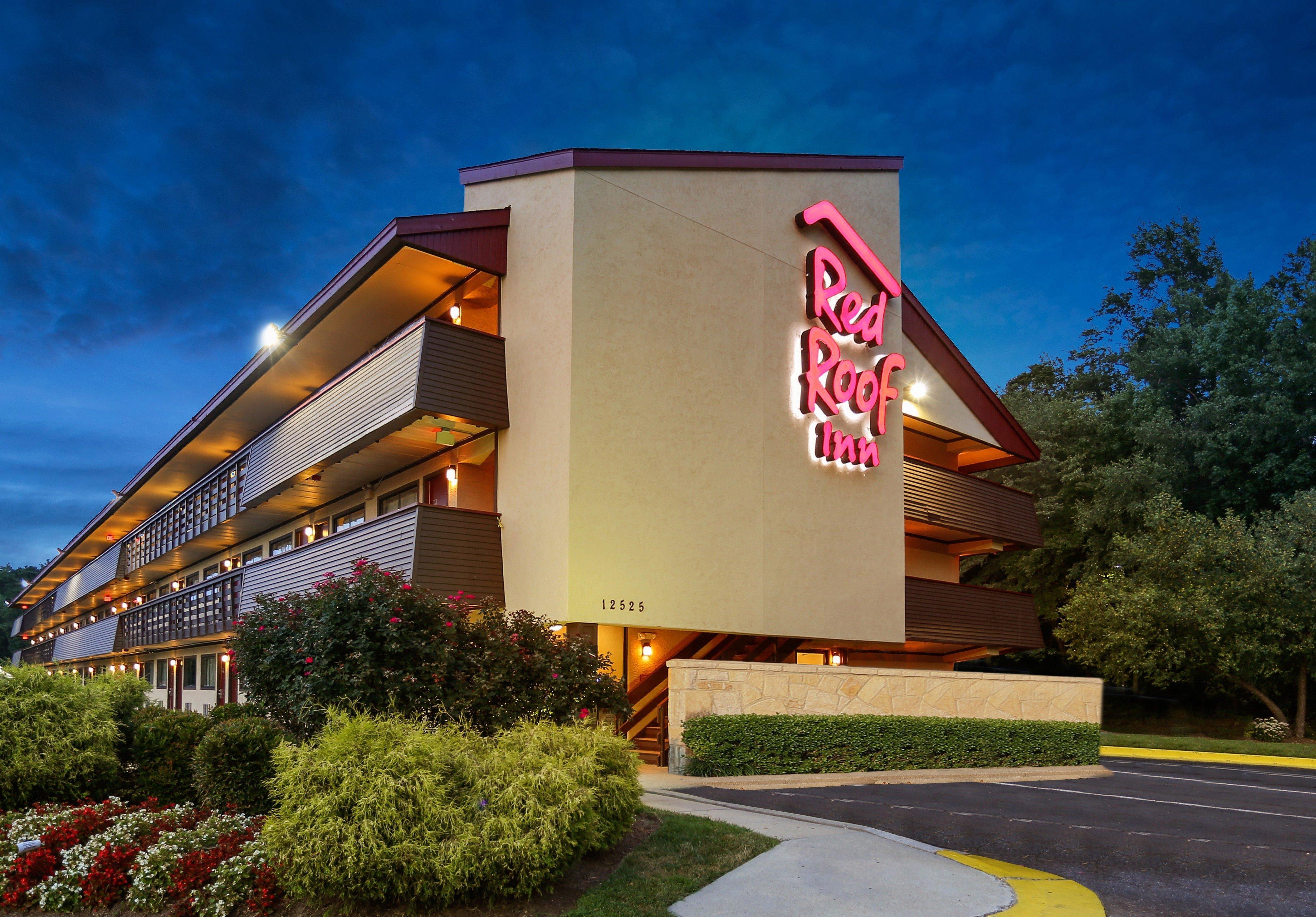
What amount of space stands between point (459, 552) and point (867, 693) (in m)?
8.28

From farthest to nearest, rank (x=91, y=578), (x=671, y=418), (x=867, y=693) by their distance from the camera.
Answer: (x=91, y=578) < (x=671, y=418) < (x=867, y=693)

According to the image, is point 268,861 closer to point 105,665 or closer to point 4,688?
point 4,688

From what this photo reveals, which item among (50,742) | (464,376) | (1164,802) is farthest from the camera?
(464,376)

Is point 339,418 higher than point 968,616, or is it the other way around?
point 339,418

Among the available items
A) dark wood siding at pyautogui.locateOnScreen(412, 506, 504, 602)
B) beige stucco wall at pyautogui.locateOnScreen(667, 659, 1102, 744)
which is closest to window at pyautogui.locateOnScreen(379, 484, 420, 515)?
dark wood siding at pyautogui.locateOnScreen(412, 506, 504, 602)

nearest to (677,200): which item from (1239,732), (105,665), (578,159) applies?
(578,159)

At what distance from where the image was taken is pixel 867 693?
1803cm

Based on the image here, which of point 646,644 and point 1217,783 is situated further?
point 646,644

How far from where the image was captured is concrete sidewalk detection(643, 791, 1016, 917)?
742cm

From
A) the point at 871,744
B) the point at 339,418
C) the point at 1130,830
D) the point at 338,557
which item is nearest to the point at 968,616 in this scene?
the point at 871,744

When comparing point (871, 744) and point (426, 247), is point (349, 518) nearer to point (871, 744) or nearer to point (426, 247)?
point (426, 247)

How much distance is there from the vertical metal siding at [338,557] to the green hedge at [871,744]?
20.0 ft

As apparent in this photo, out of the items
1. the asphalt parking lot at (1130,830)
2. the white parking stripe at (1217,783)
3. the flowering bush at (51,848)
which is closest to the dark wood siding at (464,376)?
the asphalt parking lot at (1130,830)

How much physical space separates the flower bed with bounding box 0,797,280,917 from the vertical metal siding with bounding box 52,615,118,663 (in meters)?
33.2
